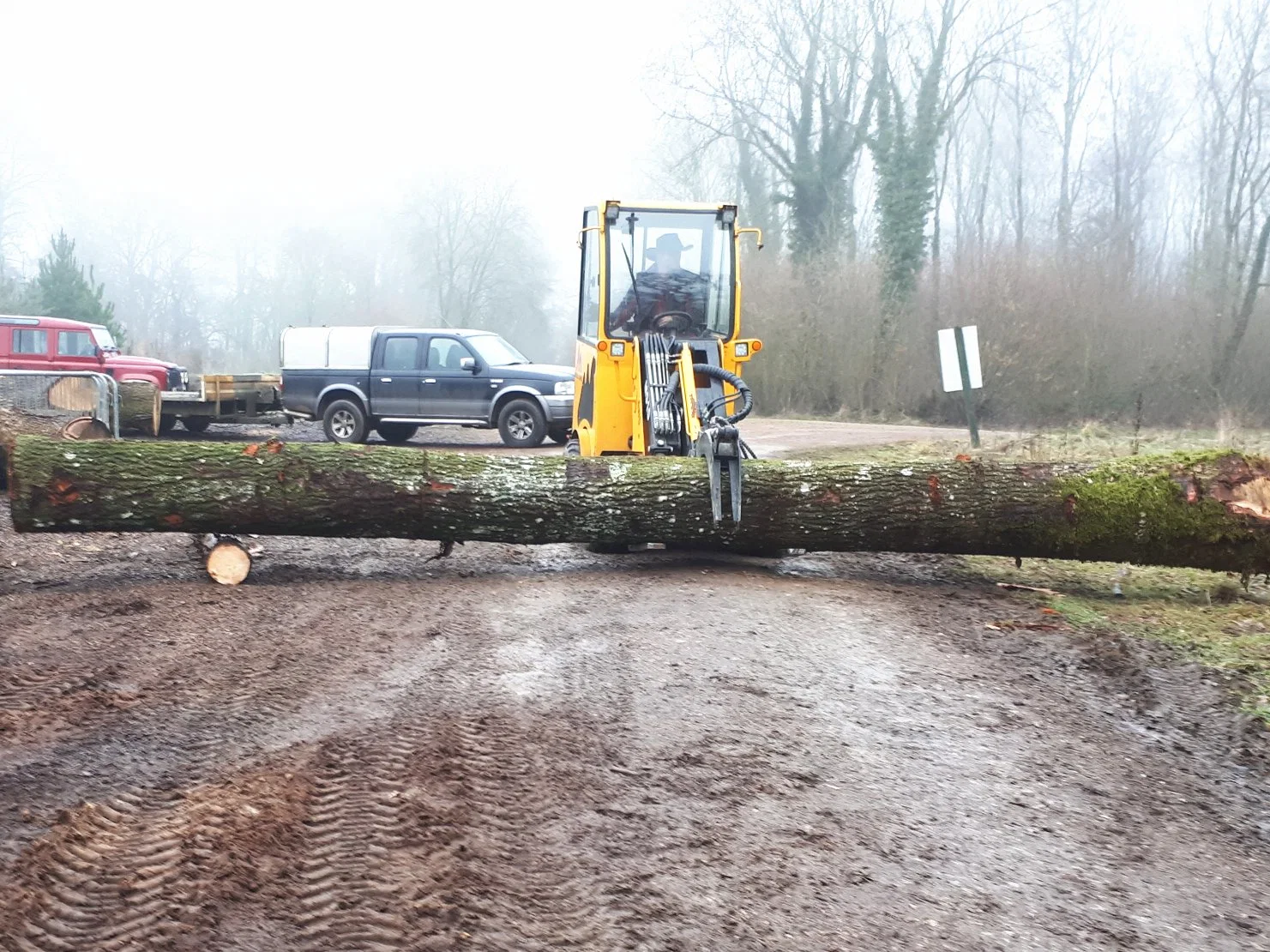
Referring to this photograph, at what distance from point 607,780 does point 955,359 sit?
13899 mm

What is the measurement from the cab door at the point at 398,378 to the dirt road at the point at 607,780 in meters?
12.1

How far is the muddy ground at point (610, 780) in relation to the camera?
3.62 m

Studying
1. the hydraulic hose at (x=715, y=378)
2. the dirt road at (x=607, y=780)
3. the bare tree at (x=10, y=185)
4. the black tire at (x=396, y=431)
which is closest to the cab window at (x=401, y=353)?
the black tire at (x=396, y=431)

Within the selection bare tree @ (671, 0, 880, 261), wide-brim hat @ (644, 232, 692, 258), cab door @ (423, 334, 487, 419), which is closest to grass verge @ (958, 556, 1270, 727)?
wide-brim hat @ (644, 232, 692, 258)

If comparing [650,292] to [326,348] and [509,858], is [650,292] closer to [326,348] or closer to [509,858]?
[509,858]

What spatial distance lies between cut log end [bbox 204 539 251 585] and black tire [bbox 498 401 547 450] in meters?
10.9

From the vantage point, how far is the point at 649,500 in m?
8.98

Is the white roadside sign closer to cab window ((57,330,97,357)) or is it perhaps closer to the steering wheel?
the steering wheel

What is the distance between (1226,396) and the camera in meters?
26.9

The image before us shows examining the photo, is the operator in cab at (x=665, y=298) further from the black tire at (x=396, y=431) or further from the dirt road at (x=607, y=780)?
the black tire at (x=396, y=431)

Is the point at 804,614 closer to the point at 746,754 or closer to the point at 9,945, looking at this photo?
the point at 746,754

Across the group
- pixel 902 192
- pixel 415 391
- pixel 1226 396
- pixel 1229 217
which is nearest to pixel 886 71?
pixel 902 192

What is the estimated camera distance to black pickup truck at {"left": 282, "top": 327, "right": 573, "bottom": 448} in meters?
19.6

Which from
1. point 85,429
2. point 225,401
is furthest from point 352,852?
point 225,401
